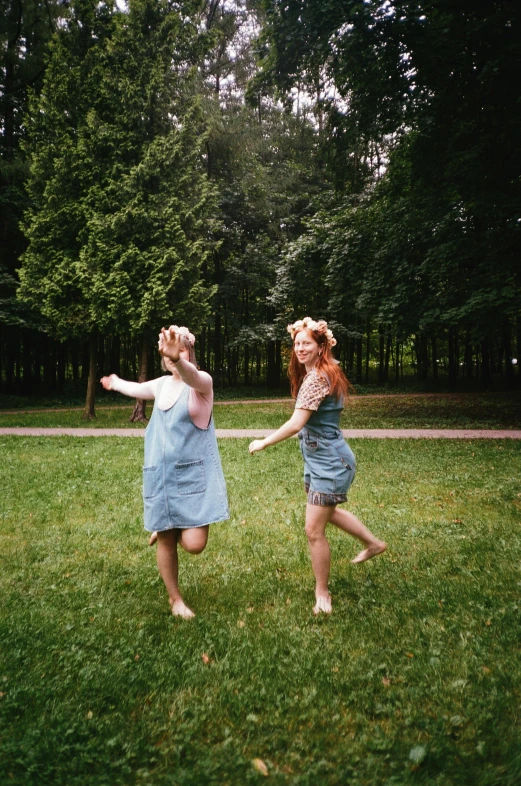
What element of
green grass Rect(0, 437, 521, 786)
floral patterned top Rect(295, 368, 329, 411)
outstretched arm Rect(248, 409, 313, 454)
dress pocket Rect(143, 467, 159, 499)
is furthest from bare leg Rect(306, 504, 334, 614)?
dress pocket Rect(143, 467, 159, 499)

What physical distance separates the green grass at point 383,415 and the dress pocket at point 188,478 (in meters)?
12.2

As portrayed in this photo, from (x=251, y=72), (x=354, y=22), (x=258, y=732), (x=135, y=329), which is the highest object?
(x=251, y=72)

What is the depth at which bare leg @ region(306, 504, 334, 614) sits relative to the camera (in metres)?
3.96

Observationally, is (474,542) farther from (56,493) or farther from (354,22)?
(354,22)

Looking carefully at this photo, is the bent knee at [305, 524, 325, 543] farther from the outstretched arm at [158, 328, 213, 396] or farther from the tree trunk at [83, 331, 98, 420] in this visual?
the tree trunk at [83, 331, 98, 420]

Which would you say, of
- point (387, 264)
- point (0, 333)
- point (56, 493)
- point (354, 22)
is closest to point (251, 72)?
point (387, 264)

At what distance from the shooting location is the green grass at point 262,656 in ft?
8.39

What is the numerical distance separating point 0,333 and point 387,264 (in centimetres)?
2283

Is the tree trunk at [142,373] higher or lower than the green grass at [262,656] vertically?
higher

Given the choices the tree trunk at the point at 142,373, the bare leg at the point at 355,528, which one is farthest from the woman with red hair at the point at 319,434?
the tree trunk at the point at 142,373

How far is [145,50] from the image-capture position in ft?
54.2

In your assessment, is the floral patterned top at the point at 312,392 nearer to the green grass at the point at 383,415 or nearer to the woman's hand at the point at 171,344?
the woman's hand at the point at 171,344

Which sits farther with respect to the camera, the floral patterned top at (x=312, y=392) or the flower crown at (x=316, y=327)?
the flower crown at (x=316, y=327)

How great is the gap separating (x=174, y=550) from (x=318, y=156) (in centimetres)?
1725
